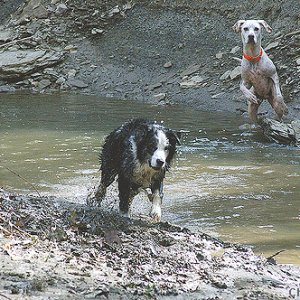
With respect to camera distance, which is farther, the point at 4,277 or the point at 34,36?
the point at 34,36

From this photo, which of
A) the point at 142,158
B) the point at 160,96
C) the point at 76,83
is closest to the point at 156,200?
the point at 142,158

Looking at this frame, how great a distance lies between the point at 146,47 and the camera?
20.3 meters

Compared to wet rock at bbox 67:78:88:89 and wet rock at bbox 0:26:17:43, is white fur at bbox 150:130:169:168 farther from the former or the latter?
wet rock at bbox 0:26:17:43

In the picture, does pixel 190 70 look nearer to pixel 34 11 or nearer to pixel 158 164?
pixel 34 11

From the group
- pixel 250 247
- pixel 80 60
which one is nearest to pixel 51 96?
pixel 80 60

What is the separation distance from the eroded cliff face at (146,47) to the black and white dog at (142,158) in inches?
339

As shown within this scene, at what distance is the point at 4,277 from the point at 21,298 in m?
0.43

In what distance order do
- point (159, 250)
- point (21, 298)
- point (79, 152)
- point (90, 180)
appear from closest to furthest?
point (21, 298), point (159, 250), point (90, 180), point (79, 152)

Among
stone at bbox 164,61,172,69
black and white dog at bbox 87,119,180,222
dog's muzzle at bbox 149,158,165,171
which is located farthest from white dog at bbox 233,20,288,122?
dog's muzzle at bbox 149,158,165,171

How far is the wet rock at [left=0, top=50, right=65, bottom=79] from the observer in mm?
20406

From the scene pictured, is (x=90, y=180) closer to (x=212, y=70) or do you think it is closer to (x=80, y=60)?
(x=212, y=70)

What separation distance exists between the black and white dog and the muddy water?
61 cm

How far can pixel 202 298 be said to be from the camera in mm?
4863

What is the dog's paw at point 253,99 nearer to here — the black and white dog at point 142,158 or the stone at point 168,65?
the black and white dog at point 142,158
